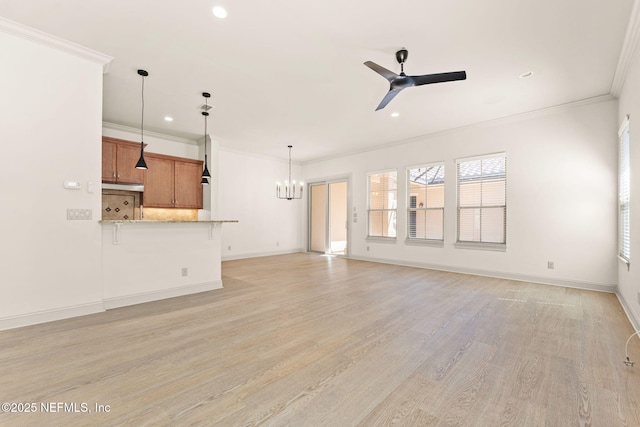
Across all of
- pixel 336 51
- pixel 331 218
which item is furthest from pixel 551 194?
pixel 331 218

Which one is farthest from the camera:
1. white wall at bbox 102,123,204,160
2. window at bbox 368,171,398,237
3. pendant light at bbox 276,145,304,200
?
pendant light at bbox 276,145,304,200

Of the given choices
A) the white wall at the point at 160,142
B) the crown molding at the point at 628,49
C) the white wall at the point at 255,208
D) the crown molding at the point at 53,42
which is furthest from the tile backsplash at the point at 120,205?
the crown molding at the point at 628,49

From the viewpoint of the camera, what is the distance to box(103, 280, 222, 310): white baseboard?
11.1 ft

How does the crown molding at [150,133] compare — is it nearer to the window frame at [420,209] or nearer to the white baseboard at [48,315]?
the white baseboard at [48,315]

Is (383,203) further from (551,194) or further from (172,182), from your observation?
(172,182)

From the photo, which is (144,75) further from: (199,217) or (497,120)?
(497,120)

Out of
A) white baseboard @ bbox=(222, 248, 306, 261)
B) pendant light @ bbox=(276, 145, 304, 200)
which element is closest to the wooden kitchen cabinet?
white baseboard @ bbox=(222, 248, 306, 261)

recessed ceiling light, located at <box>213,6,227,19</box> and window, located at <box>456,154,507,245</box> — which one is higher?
recessed ceiling light, located at <box>213,6,227,19</box>

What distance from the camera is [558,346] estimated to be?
7.89 ft

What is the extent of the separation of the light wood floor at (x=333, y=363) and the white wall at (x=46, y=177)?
1.21ft

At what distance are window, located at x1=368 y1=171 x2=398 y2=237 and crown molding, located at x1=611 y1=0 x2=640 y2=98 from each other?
3820 millimetres

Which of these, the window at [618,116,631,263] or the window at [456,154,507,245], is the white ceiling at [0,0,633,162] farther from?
the window at [456,154,507,245]

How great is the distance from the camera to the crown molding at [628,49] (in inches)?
99.9

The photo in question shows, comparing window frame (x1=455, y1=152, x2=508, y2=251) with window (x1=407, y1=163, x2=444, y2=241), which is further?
window (x1=407, y1=163, x2=444, y2=241)
